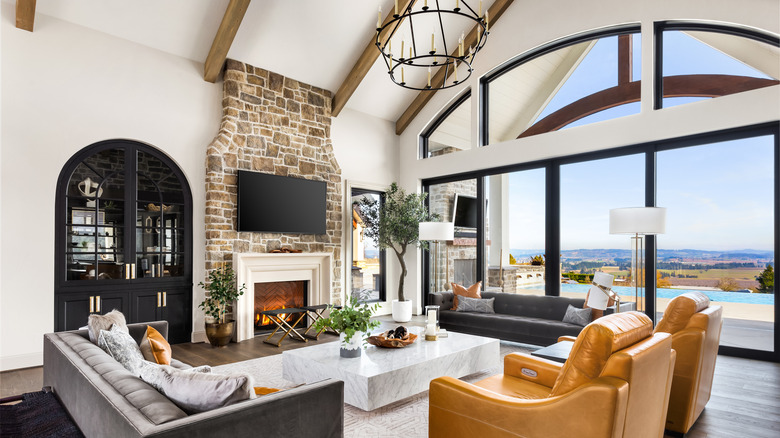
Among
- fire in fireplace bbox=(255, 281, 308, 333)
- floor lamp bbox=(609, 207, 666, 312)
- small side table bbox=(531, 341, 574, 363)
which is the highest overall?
floor lamp bbox=(609, 207, 666, 312)

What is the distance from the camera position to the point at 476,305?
20.5 feet

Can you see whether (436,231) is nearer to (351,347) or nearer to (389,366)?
(351,347)

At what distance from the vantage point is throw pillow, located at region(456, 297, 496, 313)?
6191mm

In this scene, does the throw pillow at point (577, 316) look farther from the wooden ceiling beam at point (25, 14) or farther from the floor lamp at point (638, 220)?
the wooden ceiling beam at point (25, 14)

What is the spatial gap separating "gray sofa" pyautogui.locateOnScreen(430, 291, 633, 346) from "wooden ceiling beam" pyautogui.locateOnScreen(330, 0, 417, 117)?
3494 millimetres

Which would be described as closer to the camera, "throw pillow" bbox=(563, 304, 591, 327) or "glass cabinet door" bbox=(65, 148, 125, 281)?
"glass cabinet door" bbox=(65, 148, 125, 281)

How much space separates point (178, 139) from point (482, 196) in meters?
4.68

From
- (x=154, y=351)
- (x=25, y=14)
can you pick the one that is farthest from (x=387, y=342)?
(x=25, y=14)

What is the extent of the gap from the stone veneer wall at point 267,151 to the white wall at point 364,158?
0.25m

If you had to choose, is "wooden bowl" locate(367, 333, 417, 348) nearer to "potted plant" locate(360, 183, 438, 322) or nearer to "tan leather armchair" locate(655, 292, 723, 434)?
"tan leather armchair" locate(655, 292, 723, 434)

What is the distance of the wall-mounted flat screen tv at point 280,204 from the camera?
6242 millimetres

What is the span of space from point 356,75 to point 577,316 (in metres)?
4.74

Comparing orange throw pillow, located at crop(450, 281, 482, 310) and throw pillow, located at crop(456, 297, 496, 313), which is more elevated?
orange throw pillow, located at crop(450, 281, 482, 310)

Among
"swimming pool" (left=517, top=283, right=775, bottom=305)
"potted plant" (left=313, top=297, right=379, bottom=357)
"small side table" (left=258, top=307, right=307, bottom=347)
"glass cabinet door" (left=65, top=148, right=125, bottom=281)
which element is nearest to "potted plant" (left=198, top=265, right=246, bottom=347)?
"small side table" (left=258, top=307, right=307, bottom=347)
